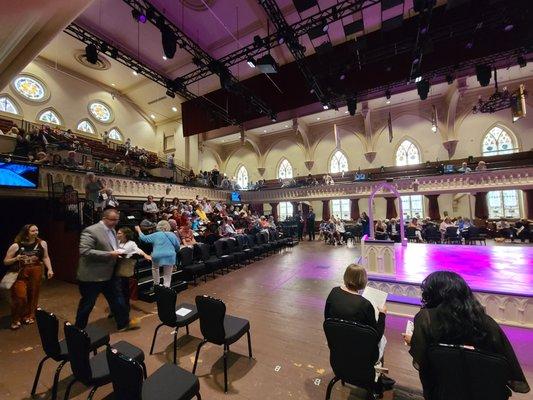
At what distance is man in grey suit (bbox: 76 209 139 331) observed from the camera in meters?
3.00

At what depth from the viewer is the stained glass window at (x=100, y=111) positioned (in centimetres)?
1494

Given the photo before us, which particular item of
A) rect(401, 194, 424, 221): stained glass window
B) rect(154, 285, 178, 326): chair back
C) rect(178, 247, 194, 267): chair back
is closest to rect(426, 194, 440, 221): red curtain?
rect(401, 194, 424, 221): stained glass window

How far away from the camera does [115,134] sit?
16078mm

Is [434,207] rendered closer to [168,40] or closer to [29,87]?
[168,40]

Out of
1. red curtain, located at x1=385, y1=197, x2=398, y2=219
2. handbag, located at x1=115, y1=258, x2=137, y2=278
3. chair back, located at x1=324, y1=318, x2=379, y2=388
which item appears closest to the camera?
chair back, located at x1=324, y1=318, x2=379, y2=388

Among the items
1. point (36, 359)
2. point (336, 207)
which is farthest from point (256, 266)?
point (336, 207)

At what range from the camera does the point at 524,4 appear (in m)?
6.25

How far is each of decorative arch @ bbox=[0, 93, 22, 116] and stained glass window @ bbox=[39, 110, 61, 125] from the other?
35.6 inches

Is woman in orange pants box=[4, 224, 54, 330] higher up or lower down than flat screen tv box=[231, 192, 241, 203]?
lower down

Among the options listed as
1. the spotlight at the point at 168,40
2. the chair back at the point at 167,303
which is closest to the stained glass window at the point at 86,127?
the spotlight at the point at 168,40

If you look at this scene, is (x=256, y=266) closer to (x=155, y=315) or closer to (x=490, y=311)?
(x=155, y=315)

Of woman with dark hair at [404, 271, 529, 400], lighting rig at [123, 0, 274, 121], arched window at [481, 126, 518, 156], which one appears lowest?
woman with dark hair at [404, 271, 529, 400]

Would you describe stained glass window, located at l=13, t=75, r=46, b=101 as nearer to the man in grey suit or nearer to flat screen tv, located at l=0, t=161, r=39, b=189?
flat screen tv, located at l=0, t=161, r=39, b=189

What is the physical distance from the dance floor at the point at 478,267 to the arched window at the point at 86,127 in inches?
682
